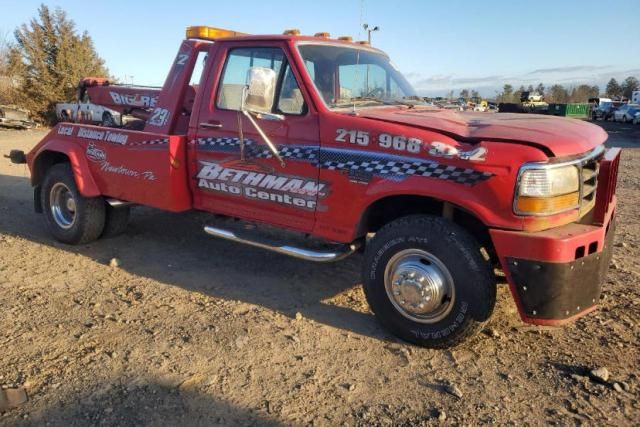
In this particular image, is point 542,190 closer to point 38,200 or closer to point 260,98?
point 260,98

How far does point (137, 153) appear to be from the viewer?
4992 mm

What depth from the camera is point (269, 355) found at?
346cm

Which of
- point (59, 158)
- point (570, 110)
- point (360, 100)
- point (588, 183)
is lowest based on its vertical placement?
point (570, 110)

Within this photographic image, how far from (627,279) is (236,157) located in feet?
11.9

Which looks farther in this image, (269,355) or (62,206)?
(62,206)

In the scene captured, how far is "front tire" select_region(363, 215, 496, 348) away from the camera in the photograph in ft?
10.9

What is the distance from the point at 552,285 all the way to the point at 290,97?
2.32 m

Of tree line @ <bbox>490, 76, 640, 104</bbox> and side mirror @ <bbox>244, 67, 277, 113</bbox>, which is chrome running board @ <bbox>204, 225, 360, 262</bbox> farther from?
tree line @ <bbox>490, 76, 640, 104</bbox>

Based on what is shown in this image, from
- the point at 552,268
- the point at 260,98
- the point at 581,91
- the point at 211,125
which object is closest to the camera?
the point at 552,268

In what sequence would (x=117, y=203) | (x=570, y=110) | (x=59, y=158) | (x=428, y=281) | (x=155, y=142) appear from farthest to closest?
(x=570, y=110) → (x=59, y=158) → (x=117, y=203) → (x=155, y=142) → (x=428, y=281)

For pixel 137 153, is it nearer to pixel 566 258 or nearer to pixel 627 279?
pixel 566 258

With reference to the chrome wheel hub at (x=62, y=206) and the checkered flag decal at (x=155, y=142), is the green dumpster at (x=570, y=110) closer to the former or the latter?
the chrome wheel hub at (x=62, y=206)

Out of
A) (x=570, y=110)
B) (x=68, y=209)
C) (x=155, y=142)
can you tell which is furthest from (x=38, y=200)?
(x=570, y=110)

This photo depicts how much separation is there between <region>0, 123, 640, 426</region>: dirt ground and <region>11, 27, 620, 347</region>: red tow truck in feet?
1.26
